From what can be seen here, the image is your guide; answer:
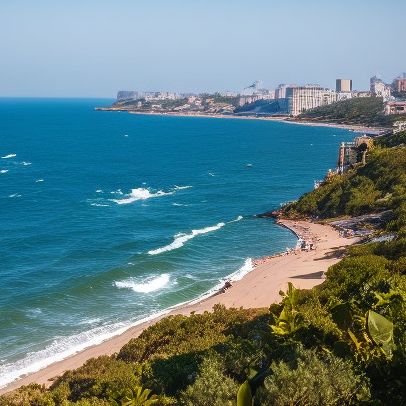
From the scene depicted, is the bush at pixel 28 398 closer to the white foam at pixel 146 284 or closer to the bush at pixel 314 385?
the bush at pixel 314 385

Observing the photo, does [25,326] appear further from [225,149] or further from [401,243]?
[225,149]

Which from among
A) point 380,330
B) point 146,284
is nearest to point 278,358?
point 380,330

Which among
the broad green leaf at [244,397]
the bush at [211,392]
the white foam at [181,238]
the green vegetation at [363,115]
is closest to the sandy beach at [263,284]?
the white foam at [181,238]

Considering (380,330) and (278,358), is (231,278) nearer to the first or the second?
(278,358)

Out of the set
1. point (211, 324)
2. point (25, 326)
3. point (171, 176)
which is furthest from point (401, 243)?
point (171, 176)

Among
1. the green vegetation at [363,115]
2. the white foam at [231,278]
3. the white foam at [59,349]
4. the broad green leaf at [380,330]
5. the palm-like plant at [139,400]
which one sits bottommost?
the white foam at [59,349]

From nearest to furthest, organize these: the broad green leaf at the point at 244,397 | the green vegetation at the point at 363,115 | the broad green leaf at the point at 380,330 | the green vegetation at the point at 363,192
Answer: the broad green leaf at the point at 244,397
the broad green leaf at the point at 380,330
the green vegetation at the point at 363,192
the green vegetation at the point at 363,115

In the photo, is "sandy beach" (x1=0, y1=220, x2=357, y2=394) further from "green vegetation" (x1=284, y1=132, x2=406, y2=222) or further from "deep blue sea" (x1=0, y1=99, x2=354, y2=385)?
"green vegetation" (x1=284, y1=132, x2=406, y2=222)
